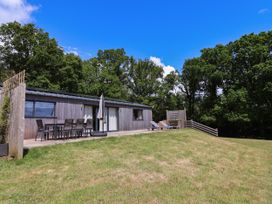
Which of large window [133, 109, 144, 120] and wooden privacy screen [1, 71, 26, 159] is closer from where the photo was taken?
wooden privacy screen [1, 71, 26, 159]

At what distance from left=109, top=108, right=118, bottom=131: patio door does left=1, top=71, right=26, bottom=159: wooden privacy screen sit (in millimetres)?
8199

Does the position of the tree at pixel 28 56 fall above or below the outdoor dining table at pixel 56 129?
above

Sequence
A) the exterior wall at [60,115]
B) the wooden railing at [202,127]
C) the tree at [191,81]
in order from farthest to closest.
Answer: the tree at [191,81], the wooden railing at [202,127], the exterior wall at [60,115]

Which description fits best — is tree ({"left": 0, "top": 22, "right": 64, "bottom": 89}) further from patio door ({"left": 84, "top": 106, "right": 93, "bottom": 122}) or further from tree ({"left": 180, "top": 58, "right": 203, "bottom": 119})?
tree ({"left": 180, "top": 58, "right": 203, "bottom": 119})

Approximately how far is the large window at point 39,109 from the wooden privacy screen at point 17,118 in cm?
314

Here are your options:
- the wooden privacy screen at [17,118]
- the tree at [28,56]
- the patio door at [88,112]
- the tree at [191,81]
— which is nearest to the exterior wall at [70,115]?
the patio door at [88,112]

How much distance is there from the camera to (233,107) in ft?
75.0

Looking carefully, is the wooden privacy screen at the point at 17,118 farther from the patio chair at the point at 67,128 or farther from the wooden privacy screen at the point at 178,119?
the wooden privacy screen at the point at 178,119

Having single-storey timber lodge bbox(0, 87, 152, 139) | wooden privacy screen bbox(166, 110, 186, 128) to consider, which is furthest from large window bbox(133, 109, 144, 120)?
wooden privacy screen bbox(166, 110, 186, 128)

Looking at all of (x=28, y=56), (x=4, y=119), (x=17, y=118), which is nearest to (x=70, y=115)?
(x=4, y=119)

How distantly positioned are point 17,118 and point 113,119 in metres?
8.97

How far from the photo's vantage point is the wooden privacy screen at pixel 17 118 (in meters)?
5.62

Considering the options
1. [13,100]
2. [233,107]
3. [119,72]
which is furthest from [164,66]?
[13,100]

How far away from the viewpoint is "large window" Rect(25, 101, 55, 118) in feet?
31.2
